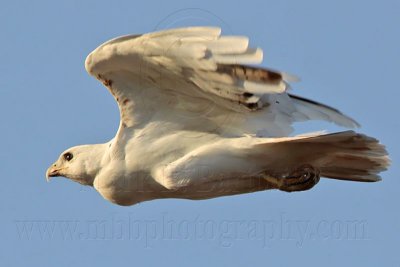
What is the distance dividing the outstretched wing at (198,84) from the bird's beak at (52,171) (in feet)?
4.88

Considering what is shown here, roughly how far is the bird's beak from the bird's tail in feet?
10.1

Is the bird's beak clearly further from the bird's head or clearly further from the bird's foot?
the bird's foot

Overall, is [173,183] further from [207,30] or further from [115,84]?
[207,30]

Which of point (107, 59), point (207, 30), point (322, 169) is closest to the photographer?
point (207, 30)

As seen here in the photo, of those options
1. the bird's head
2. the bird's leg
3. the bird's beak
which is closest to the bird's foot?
the bird's leg

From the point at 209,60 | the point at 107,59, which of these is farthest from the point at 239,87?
the point at 107,59

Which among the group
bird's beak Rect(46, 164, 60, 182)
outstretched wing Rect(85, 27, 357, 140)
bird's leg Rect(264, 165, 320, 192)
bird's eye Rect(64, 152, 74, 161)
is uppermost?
outstretched wing Rect(85, 27, 357, 140)

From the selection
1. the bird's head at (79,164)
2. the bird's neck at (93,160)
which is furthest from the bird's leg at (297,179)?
the bird's head at (79,164)

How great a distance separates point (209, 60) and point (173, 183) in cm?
188

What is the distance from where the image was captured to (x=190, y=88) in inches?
607

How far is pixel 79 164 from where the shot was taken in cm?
1667

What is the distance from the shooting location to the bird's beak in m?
17.1

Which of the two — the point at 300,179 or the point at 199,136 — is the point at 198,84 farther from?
the point at 300,179

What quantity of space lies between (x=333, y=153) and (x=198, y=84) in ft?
5.59
